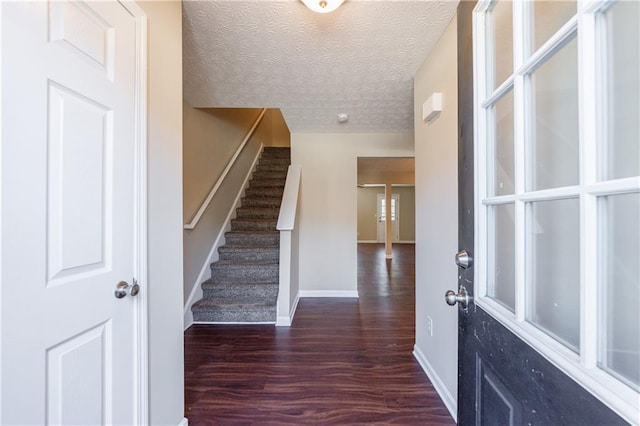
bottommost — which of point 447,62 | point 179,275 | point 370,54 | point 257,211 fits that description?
point 179,275

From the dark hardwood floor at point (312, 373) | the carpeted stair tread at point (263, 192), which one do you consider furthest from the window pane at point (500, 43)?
the carpeted stair tread at point (263, 192)

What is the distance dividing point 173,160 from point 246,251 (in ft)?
7.21

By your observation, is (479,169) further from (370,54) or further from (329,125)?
(329,125)

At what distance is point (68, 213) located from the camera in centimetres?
82

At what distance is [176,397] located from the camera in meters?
1.37

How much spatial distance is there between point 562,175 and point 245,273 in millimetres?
3067

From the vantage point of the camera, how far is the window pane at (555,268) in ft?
1.84

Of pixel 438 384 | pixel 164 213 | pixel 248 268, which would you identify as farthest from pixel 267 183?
pixel 438 384

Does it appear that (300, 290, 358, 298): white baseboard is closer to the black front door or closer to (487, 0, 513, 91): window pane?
the black front door

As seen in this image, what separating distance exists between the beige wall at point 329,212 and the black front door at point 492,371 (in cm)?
275

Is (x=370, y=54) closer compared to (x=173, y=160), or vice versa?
(x=173, y=160)

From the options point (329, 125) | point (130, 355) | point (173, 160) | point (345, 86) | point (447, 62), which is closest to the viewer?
point (130, 355)

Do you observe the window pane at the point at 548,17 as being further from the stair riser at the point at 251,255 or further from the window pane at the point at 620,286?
the stair riser at the point at 251,255

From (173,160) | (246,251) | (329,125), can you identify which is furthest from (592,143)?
(246,251)
